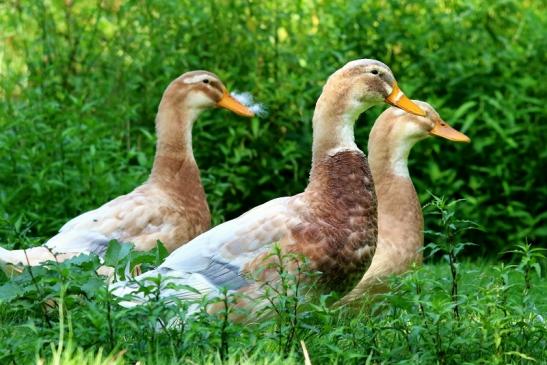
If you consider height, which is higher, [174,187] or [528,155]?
[174,187]

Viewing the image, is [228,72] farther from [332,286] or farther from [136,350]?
[136,350]

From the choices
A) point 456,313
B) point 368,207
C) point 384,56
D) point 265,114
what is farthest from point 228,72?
point 456,313

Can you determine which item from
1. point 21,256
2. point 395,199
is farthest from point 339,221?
point 21,256

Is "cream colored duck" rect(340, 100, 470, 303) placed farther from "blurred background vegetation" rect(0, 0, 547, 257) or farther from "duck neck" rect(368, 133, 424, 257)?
"blurred background vegetation" rect(0, 0, 547, 257)

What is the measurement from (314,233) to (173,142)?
2.08 m

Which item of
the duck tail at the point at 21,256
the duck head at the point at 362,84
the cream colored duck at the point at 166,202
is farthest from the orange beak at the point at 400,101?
the duck tail at the point at 21,256

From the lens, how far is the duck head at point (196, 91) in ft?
24.0

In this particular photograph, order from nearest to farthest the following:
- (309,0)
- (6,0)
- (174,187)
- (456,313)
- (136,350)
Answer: (136,350) → (456,313) → (174,187) → (6,0) → (309,0)

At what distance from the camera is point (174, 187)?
6.95m

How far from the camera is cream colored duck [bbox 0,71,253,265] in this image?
21.1 ft

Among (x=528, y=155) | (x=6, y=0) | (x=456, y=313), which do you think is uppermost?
(x=6, y=0)

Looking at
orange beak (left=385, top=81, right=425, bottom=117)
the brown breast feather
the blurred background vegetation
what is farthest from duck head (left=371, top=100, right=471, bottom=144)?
the blurred background vegetation

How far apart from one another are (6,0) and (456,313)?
210 inches

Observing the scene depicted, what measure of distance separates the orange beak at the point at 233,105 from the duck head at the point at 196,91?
0.8 inches
